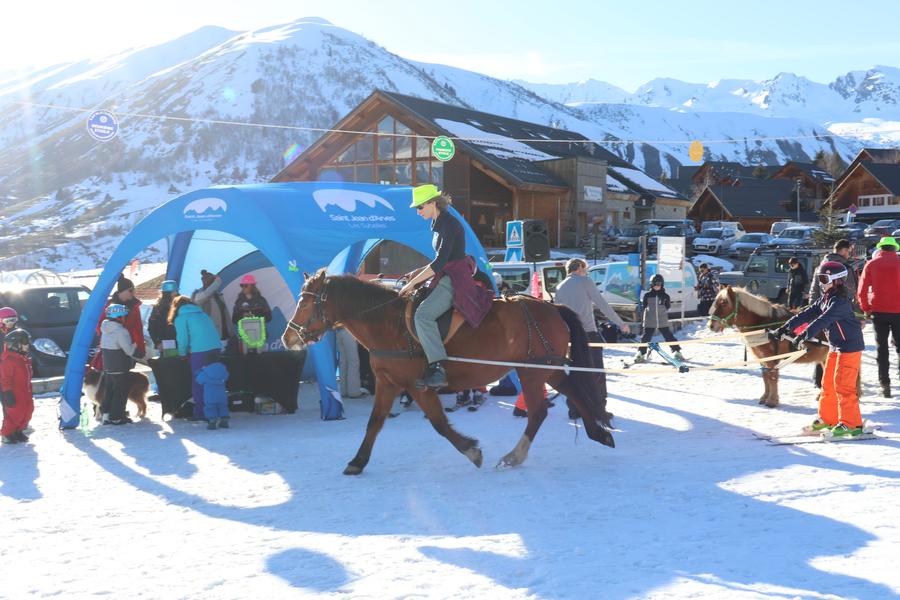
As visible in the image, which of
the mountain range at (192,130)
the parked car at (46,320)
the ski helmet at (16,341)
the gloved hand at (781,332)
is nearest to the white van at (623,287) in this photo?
the gloved hand at (781,332)

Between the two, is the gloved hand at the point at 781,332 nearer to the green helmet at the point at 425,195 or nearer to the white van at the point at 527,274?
the green helmet at the point at 425,195

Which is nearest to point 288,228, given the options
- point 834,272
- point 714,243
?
point 834,272

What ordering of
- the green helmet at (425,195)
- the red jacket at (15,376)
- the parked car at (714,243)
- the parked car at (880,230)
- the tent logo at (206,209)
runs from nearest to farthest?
the green helmet at (425,195)
the red jacket at (15,376)
the tent logo at (206,209)
the parked car at (714,243)
the parked car at (880,230)

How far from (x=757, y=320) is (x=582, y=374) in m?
3.71

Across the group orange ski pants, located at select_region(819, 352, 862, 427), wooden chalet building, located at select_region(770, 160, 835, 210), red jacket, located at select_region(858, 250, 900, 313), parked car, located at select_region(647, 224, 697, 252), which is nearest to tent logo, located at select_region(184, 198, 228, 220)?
orange ski pants, located at select_region(819, 352, 862, 427)

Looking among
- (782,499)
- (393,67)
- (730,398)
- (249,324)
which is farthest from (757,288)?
(393,67)

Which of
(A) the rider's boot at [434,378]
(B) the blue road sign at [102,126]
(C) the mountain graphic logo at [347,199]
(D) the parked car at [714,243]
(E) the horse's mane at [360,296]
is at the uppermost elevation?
(B) the blue road sign at [102,126]

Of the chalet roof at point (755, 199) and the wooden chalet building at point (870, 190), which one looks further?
the chalet roof at point (755, 199)

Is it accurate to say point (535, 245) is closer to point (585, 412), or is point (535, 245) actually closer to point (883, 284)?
point (883, 284)

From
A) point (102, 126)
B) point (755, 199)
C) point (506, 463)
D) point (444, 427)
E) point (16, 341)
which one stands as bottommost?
point (506, 463)

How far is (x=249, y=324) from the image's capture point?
1046 cm

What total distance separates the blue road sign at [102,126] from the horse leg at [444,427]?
11.7 m

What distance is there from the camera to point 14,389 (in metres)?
8.45

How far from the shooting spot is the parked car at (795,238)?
35.5m
